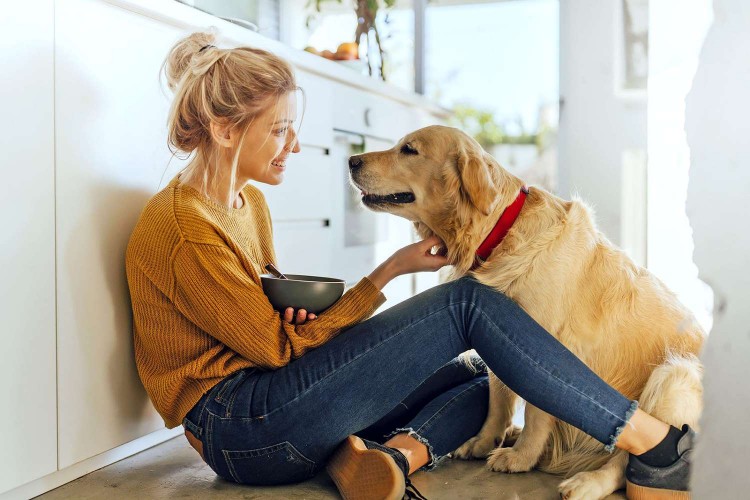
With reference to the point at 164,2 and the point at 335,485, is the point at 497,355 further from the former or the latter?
the point at 164,2

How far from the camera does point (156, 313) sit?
5.14 ft

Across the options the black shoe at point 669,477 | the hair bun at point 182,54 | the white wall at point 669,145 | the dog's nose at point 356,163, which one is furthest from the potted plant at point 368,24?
the black shoe at point 669,477

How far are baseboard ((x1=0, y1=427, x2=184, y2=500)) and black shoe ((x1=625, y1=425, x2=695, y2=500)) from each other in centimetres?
119

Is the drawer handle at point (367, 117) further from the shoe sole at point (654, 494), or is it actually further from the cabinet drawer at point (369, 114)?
the shoe sole at point (654, 494)

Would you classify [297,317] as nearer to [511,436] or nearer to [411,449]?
[411,449]

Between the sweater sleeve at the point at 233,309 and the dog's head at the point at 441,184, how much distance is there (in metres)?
0.44

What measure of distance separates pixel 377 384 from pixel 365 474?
0.59ft

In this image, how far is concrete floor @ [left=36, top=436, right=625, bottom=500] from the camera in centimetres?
158

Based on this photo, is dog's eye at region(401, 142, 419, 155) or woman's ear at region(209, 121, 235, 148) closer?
woman's ear at region(209, 121, 235, 148)

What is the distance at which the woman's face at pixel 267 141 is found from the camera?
1683 mm

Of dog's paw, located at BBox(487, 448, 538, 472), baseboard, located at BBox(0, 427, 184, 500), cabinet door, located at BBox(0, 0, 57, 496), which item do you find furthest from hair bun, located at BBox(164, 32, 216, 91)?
dog's paw, located at BBox(487, 448, 538, 472)

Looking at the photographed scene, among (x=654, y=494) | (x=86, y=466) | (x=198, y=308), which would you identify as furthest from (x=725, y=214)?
(x=86, y=466)

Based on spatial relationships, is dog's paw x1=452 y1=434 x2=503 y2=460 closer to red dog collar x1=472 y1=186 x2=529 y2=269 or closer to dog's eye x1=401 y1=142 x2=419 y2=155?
red dog collar x1=472 y1=186 x2=529 y2=269

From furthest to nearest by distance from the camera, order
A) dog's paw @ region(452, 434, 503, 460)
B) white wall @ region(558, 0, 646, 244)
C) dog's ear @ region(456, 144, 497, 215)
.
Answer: white wall @ region(558, 0, 646, 244), dog's paw @ region(452, 434, 503, 460), dog's ear @ region(456, 144, 497, 215)
